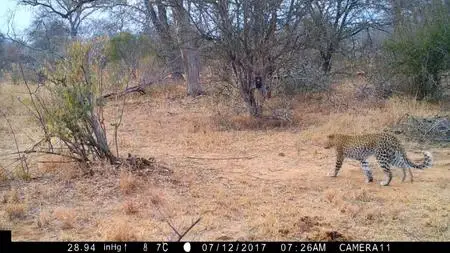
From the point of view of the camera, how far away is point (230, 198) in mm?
5824

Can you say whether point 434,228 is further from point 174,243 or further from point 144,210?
point 144,210

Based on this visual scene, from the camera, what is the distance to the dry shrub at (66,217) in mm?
4961

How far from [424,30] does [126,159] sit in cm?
900

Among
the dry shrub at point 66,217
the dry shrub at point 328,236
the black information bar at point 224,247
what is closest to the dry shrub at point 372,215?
the dry shrub at point 328,236

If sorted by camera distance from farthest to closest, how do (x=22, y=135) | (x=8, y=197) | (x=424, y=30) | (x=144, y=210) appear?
(x=424, y=30) < (x=22, y=135) < (x=8, y=197) < (x=144, y=210)

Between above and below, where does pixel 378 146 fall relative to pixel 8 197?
above

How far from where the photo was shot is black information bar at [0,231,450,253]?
3977mm

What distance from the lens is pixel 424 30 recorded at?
12539 mm

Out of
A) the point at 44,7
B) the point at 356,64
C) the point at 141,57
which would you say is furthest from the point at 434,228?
the point at 44,7

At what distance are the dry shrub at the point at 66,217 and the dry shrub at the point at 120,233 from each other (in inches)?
19.4

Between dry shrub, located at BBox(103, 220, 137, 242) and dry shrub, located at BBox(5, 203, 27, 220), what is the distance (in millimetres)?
1215

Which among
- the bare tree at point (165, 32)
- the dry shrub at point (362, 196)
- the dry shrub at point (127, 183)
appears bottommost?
the dry shrub at point (362, 196)

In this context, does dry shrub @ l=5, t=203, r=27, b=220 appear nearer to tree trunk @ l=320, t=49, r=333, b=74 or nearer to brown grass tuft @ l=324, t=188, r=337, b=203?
brown grass tuft @ l=324, t=188, r=337, b=203

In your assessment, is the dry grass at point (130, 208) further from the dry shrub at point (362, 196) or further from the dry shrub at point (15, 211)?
the dry shrub at point (362, 196)
